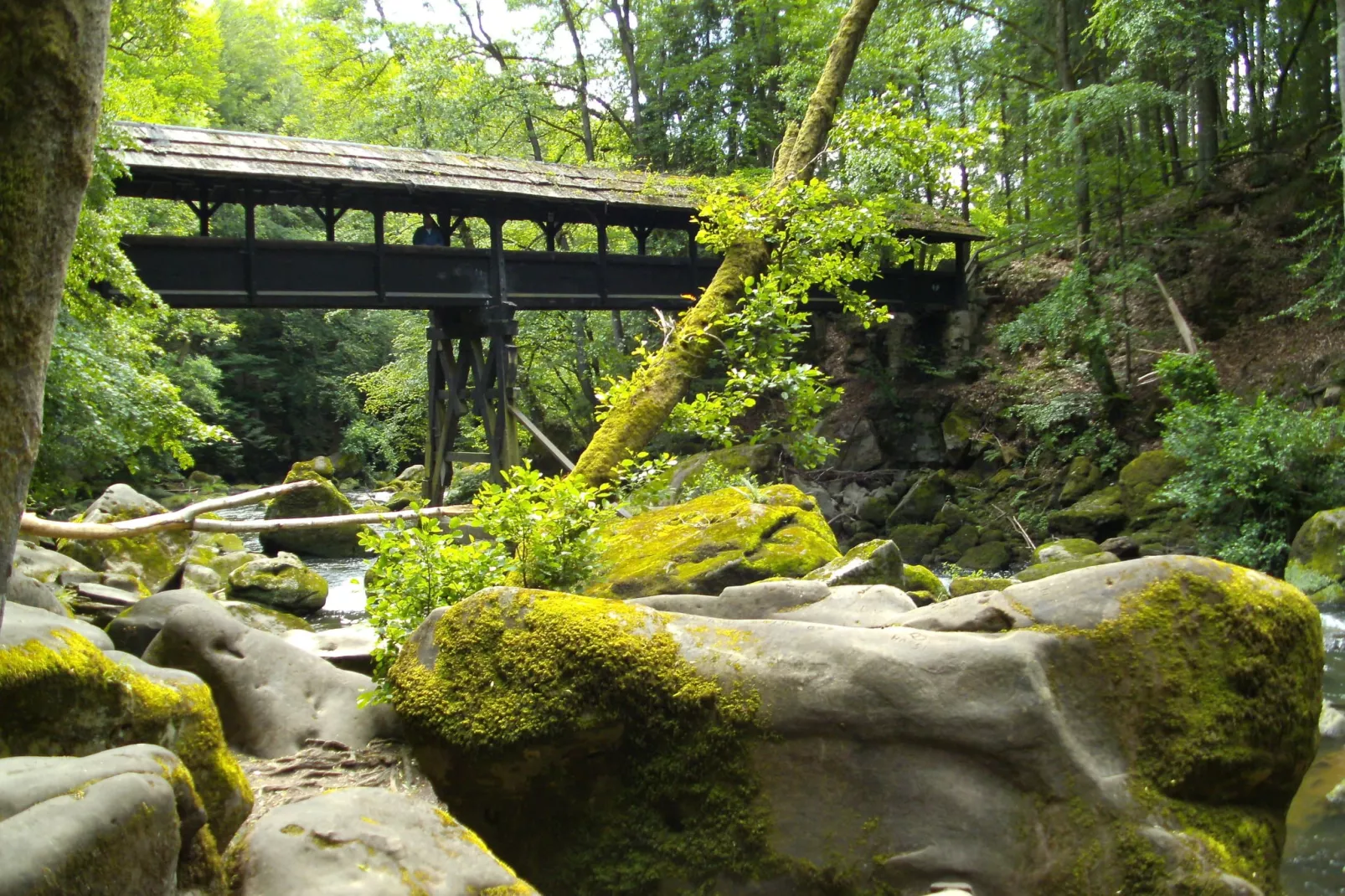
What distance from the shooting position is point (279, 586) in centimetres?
1205

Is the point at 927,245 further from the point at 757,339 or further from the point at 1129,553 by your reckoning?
the point at 757,339

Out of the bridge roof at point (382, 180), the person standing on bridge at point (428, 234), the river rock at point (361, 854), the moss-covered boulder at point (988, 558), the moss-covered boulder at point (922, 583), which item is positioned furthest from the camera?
the person standing on bridge at point (428, 234)

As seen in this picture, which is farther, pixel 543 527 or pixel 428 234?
pixel 428 234

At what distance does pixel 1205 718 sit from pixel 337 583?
43.1 feet

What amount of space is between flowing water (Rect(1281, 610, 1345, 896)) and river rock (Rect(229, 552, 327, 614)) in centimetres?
1030

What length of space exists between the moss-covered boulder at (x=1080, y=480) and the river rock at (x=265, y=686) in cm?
1355

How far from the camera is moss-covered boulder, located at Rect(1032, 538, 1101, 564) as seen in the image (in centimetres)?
1322

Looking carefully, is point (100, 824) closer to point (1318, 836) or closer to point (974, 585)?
point (1318, 836)

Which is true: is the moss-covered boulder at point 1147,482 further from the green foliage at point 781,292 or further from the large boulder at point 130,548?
the large boulder at point 130,548

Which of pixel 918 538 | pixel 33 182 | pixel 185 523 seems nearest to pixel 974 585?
pixel 185 523

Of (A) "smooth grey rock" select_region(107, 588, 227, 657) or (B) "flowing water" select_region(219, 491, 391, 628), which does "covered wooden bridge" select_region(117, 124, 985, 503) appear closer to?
(B) "flowing water" select_region(219, 491, 391, 628)

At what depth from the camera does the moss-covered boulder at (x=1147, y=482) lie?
14227mm

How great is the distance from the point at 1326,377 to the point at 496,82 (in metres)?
16.3

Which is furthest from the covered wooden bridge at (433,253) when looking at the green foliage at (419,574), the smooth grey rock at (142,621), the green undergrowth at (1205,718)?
the green undergrowth at (1205,718)
